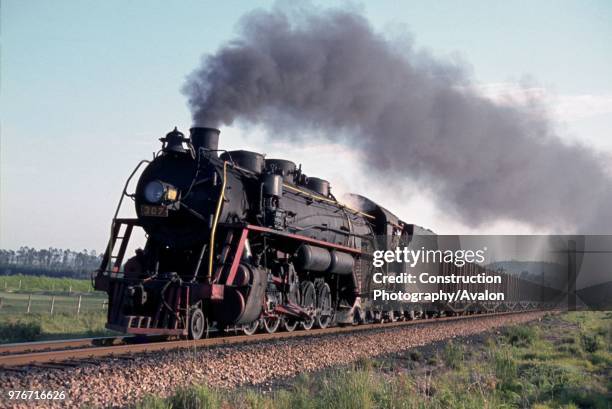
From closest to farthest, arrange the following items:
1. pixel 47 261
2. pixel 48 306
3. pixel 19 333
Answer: pixel 19 333
pixel 48 306
pixel 47 261

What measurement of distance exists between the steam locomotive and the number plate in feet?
0.08

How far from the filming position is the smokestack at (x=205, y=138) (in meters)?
13.4

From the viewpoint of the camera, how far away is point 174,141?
13.1 m

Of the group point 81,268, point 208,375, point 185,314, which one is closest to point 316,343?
point 185,314


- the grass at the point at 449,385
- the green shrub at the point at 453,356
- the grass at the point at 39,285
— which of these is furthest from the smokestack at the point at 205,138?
the grass at the point at 39,285

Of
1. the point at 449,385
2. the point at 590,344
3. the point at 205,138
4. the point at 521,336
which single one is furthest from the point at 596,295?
the point at 449,385

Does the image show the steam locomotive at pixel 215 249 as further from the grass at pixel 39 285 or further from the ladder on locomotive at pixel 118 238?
the grass at pixel 39 285

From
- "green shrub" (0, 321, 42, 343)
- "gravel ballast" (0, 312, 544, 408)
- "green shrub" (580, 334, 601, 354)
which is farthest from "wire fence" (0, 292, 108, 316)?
"green shrub" (580, 334, 601, 354)

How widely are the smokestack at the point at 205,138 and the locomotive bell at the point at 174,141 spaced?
420 millimetres

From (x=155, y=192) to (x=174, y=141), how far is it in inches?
50.9

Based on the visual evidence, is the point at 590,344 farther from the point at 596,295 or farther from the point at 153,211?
the point at 596,295

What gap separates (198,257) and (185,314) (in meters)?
1.69

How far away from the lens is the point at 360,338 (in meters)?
13.7

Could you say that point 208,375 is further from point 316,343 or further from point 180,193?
point 180,193
